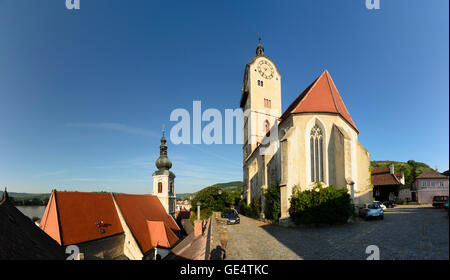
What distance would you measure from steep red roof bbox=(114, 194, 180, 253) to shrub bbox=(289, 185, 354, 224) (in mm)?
15677

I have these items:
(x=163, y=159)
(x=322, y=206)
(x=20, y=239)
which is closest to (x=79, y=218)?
(x=20, y=239)

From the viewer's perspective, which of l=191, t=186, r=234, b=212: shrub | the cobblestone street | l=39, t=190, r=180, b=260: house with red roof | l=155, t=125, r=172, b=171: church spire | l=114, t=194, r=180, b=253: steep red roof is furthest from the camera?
l=191, t=186, r=234, b=212: shrub

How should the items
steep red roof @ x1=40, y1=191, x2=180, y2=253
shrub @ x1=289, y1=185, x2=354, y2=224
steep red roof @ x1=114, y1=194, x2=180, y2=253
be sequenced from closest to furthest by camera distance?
shrub @ x1=289, y1=185, x2=354, y2=224 < steep red roof @ x1=40, y1=191, x2=180, y2=253 < steep red roof @ x1=114, y1=194, x2=180, y2=253

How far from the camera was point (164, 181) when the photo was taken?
106 ft

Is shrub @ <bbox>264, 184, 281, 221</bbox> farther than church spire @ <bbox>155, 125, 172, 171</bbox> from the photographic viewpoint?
No

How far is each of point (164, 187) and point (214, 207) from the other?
1418cm

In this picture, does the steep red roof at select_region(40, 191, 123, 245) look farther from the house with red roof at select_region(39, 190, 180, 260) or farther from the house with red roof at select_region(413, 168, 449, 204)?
the house with red roof at select_region(413, 168, 449, 204)

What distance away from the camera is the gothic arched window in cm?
1464

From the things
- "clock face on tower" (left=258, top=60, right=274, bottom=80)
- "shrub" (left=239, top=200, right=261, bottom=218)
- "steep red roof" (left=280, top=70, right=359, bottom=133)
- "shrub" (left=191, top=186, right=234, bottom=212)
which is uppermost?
"clock face on tower" (left=258, top=60, right=274, bottom=80)

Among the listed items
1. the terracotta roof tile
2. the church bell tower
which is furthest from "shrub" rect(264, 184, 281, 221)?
the terracotta roof tile

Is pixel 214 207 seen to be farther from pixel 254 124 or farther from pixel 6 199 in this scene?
pixel 6 199

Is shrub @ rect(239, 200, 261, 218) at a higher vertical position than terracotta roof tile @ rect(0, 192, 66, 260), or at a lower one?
lower
